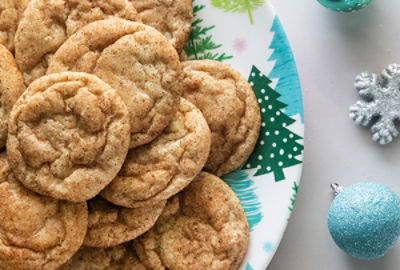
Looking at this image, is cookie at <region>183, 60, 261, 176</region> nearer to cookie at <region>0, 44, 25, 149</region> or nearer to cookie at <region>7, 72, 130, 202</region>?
cookie at <region>7, 72, 130, 202</region>

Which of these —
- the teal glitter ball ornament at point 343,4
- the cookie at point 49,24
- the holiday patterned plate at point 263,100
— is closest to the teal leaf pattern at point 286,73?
the holiday patterned plate at point 263,100

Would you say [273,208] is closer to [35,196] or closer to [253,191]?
[253,191]

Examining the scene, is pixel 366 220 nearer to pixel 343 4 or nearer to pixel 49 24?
pixel 343 4

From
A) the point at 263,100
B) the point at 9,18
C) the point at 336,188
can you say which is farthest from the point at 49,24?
the point at 336,188

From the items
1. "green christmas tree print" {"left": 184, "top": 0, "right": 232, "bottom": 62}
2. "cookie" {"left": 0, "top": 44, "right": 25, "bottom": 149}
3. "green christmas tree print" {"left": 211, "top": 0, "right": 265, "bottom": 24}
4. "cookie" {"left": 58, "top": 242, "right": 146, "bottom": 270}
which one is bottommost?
"cookie" {"left": 58, "top": 242, "right": 146, "bottom": 270}

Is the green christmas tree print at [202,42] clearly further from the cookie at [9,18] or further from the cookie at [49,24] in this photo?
the cookie at [9,18]

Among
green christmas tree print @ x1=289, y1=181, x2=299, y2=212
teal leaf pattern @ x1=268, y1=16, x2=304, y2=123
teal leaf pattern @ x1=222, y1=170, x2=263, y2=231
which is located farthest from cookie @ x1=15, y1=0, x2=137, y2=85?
green christmas tree print @ x1=289, y1=181, x2=299, y2=212
